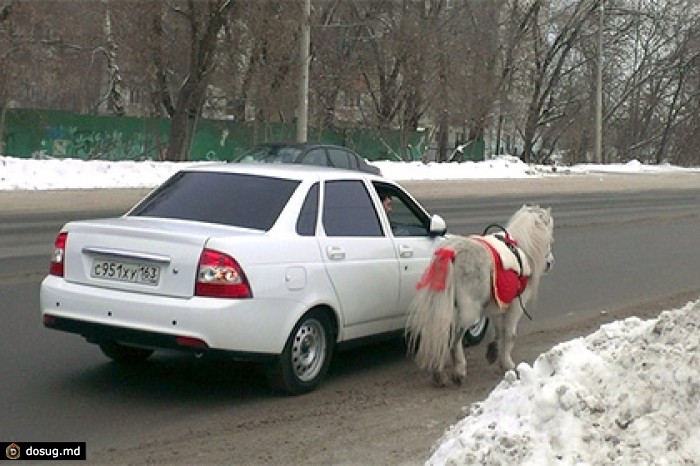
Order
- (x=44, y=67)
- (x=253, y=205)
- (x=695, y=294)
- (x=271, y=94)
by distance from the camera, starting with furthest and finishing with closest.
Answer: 1. (x=271, y=94)
2. (x=44, y=67)
3. (x=695, y=294)
4. (x=253, y=205)

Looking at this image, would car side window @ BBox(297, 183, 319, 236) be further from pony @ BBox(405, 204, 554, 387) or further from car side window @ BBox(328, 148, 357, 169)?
car side window @ BBox(328, 148, 357, 169)

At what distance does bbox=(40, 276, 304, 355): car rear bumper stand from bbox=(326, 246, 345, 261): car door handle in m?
0.57

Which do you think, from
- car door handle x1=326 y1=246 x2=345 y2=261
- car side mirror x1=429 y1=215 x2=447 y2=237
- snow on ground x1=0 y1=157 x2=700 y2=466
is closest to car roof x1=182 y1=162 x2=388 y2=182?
car door handle x1=326 y1=246 x2=345 y2=261

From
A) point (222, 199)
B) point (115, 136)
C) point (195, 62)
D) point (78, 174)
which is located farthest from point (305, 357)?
point (115, 136)

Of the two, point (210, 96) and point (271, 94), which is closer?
point (271, 94)

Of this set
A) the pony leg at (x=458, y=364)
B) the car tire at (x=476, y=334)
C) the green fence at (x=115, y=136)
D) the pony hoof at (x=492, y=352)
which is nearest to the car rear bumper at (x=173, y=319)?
the pony leg at (x=458, y=364)

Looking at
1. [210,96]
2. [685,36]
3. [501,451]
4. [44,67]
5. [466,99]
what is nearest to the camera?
[501,451]

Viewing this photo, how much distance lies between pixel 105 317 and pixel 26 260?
7.08 meters

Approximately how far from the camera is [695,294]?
1252 cm

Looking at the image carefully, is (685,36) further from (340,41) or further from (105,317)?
(105,317)

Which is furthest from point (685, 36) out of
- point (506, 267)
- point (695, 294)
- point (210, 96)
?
point (506, 267)

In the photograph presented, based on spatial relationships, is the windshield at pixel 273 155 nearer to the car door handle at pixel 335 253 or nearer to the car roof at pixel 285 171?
the car roof at pixel 285 171

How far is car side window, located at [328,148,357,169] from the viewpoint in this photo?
82.6 feet

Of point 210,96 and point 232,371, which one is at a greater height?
point 210,96
